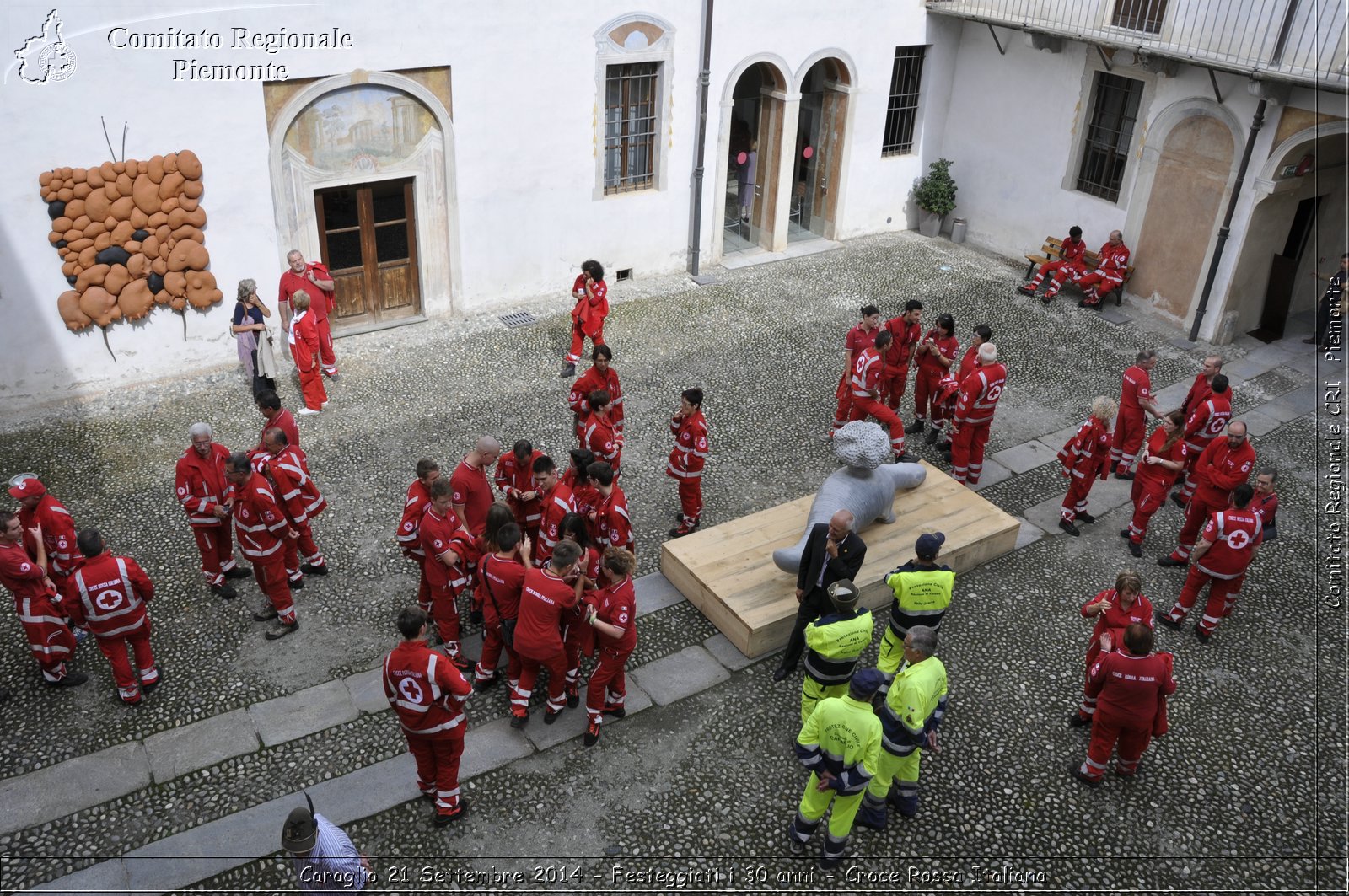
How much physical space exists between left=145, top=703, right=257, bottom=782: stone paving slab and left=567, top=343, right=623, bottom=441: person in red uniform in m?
3.81

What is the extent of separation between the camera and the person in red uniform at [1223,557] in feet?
28.7

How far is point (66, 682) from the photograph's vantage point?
8.13m

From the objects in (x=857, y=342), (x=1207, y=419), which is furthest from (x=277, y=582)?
(x=1207, y=419)

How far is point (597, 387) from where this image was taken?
397 inches

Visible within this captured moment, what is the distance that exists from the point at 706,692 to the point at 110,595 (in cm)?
449

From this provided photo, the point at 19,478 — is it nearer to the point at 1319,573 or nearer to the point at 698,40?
the point at 698,40

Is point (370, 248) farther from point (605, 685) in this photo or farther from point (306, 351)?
point (605, 685)

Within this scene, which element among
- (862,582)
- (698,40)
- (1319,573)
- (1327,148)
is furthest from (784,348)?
(1327,148)

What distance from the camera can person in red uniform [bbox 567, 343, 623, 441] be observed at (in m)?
9.91

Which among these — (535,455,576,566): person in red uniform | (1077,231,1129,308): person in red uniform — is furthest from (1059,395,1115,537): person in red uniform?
(1077,231,1129,308): person in red uniform

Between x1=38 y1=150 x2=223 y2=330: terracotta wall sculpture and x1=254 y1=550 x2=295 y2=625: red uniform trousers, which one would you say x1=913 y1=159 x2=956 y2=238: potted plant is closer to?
x1=38 y1=150 x2=223 y2=330: terracotta wall sculpture

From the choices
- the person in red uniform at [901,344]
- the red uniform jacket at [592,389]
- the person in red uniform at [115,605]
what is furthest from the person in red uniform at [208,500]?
the person in red uniform at [901,344]

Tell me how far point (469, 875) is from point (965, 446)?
6.86 meters

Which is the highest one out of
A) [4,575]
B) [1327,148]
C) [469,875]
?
[1327,148]
